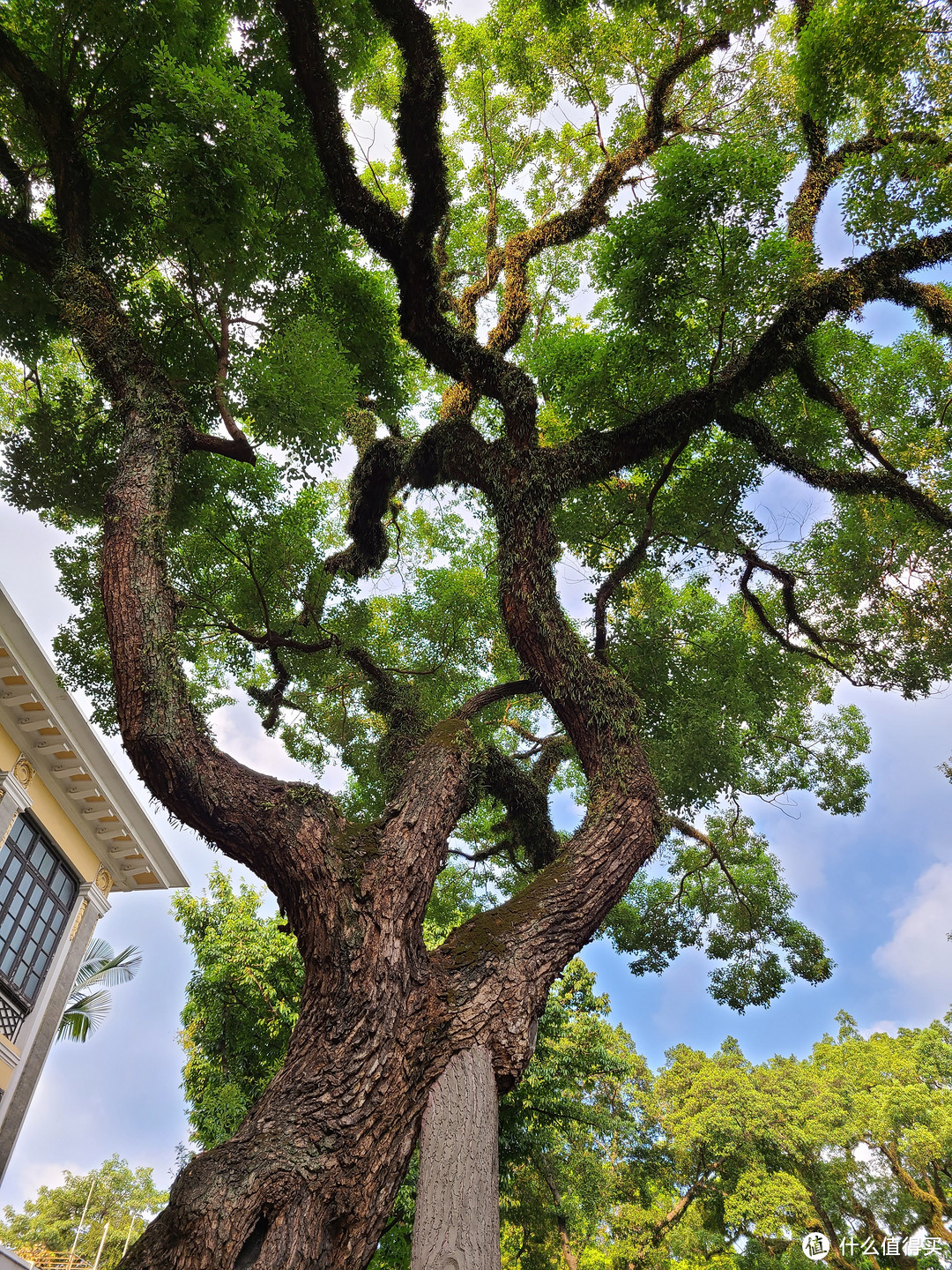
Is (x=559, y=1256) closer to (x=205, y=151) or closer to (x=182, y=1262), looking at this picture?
(x=182, y=1262)

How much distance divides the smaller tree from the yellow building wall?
31309 millimetres

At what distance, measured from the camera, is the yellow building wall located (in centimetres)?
1138

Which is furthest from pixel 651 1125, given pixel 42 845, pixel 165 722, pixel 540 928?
pixel 165 722

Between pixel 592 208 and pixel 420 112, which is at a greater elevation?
pixel 592 208

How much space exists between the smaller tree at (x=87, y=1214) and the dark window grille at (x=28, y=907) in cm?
3140

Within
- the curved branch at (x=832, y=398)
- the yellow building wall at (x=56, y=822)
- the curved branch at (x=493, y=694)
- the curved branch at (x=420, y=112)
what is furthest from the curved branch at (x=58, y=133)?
the yellow building wall at (x=56, y=822)

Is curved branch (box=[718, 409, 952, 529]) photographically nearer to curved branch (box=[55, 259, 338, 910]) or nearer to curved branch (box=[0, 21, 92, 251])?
curved branch (box=[55, 259, 338, 910])

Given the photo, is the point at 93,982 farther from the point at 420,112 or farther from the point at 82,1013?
the point at 420,112

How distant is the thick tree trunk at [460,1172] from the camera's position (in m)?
3.11

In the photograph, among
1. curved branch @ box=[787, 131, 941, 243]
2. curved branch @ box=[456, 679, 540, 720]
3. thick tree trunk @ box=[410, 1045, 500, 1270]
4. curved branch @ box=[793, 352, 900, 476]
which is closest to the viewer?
thick tree trunk @ box=[410, 1045, 500, 1270]

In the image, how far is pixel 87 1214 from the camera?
123 feet

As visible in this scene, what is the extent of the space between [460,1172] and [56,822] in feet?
38.1

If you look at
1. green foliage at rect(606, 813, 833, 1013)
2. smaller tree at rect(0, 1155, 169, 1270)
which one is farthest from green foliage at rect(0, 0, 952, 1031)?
smaller tree at rect(0, 1155, 169, 1270)

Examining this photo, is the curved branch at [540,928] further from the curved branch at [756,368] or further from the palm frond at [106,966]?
the palm frond at [106,966]
